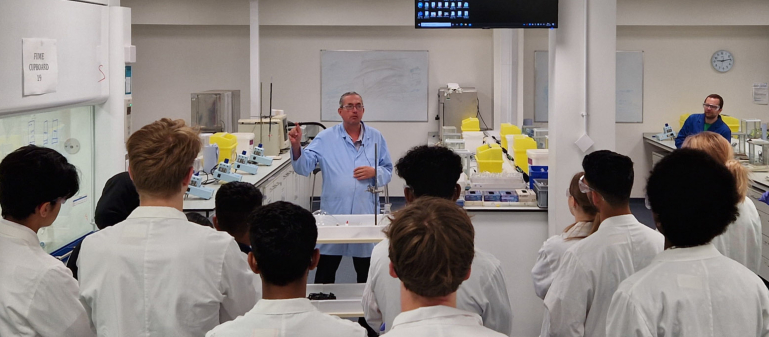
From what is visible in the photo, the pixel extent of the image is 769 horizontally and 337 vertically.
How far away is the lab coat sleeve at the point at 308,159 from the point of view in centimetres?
423

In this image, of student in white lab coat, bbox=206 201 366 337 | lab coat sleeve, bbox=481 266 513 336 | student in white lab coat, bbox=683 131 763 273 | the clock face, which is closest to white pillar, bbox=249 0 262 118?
the clock face

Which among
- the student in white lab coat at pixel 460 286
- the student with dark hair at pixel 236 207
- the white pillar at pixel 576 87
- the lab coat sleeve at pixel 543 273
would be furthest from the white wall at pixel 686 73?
the student with dark hair at pixel 236 207

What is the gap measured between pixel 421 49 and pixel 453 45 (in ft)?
1.40

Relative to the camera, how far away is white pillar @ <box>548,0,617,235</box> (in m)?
4.17

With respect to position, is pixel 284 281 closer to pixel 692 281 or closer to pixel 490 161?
pixel 692 281

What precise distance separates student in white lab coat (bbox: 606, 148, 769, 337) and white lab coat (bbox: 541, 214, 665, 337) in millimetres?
542

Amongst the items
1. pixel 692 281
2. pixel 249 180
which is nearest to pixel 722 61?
pixel 249 180

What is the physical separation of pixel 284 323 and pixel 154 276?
1.68ft

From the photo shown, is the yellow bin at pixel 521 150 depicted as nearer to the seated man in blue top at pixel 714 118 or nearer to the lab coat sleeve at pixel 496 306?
the seated man in blue top at pixel 714 118

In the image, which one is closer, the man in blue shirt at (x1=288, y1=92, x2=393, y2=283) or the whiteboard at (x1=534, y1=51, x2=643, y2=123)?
the man in blue shirt at (x1=288, y1=92, x2=393, y2=283)

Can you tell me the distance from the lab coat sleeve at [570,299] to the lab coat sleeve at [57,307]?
4.53 ft

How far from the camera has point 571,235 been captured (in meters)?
2.66

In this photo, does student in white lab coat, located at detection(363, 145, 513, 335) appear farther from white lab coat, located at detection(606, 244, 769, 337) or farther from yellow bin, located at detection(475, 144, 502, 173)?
yellow bin, located at detection(475, 144, 502, 173)

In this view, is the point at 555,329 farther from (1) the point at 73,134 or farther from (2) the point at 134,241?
(1) the point at 73,134
